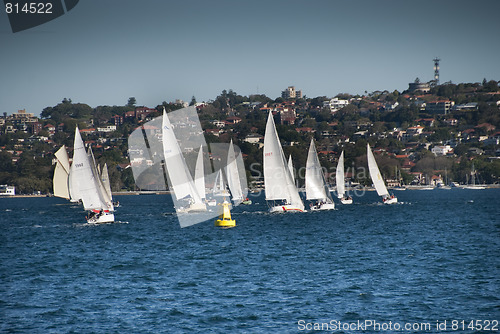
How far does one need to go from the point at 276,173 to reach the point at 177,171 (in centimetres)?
782

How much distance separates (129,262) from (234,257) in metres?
4.64

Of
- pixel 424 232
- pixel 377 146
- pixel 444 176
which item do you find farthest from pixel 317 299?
pixel 377 146

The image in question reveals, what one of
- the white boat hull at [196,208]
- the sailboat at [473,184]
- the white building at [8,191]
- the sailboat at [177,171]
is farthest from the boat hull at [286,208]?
the white building at [8,191]

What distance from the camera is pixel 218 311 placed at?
20.6 metres

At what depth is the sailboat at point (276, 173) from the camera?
5191 centimetres

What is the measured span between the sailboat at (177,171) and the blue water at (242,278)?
5471 millimetres

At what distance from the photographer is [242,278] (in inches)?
1015

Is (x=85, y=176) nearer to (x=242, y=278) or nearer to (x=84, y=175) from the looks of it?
(x=84, y=175)

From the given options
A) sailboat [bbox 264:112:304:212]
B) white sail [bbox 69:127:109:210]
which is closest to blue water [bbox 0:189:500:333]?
white sail [bbox 69:127:109:210]

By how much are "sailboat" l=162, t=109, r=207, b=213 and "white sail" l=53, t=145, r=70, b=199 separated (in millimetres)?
30017

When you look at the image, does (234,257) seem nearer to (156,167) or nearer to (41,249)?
(41,249)

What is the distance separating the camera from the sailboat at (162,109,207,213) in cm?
4772

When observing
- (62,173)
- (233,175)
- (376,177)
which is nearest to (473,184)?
(376,177)

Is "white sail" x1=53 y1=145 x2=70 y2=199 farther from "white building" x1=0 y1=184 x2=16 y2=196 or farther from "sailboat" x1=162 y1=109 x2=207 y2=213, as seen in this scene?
"white building" x1=0 y1=184 x2=16 y2=196
